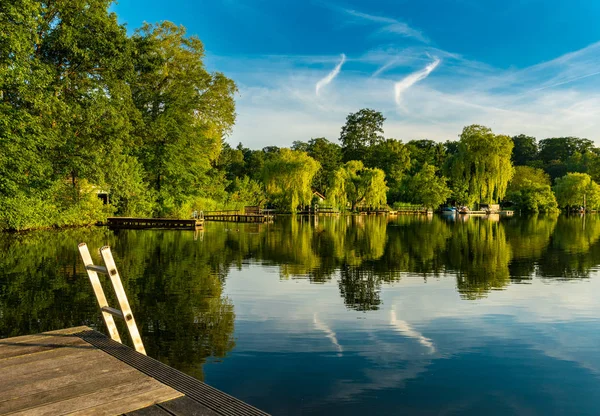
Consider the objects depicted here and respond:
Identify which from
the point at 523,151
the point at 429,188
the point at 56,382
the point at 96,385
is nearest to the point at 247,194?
the point at 429,188

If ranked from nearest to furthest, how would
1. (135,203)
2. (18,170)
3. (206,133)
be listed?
1. (18,170)
2. (135,203)
3. (206,133)

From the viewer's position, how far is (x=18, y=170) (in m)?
24.6

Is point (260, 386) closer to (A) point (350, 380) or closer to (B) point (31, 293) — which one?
(A) point (350, 380)

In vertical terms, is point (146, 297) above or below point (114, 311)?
below

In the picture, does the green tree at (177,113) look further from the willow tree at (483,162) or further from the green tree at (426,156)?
the green tree at (426,156)

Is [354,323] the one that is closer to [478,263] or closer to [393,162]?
[478,263]

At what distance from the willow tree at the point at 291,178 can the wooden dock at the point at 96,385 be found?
50.5 m

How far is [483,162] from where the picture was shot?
6356cm

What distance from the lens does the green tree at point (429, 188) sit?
73500 millimetres

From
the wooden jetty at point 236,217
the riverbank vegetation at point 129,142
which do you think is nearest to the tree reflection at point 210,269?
the riverbank vegetation at point 129,142

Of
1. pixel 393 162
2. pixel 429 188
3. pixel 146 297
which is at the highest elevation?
pixel 393 162

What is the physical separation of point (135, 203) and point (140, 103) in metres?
8.55

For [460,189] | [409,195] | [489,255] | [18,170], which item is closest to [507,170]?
[460,189]

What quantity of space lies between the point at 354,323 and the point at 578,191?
87.1 meters
